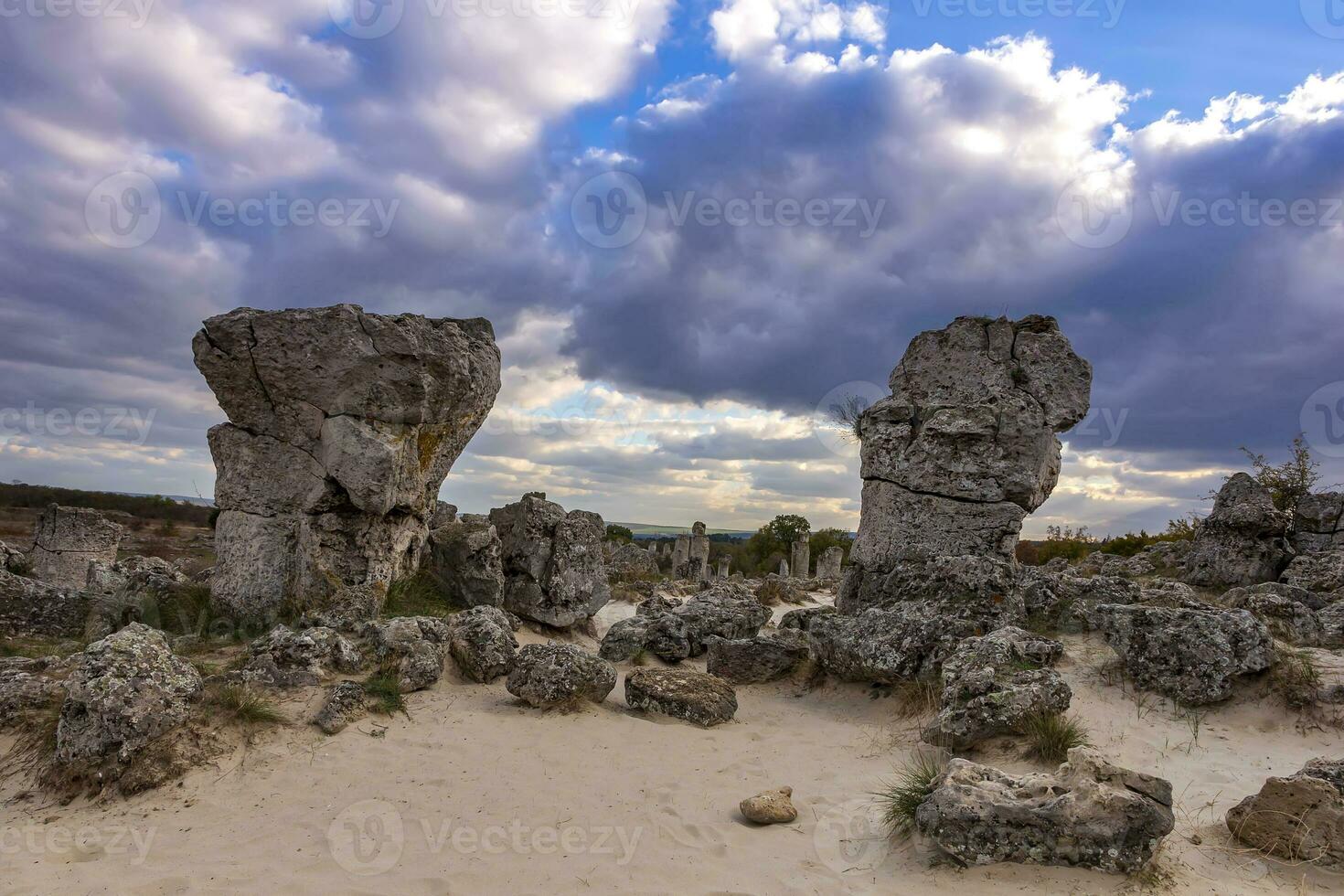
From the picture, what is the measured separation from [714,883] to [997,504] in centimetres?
618

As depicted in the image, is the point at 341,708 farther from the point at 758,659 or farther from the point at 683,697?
the point at 758,659

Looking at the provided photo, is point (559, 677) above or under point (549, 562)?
under

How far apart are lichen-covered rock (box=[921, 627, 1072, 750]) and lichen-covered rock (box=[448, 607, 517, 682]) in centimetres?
422

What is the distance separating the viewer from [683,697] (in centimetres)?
691

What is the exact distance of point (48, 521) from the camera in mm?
15719

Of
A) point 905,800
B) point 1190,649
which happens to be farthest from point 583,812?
point 1190,649

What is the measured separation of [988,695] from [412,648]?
5.37m

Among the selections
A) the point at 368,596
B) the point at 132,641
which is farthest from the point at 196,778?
the point at 368,596

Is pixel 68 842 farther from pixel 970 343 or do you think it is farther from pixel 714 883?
pixel 970 343

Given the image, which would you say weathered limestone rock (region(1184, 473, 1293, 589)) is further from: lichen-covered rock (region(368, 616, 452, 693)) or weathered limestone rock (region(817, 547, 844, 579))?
weathered limestone rock (region(817, 547, 844, 579))

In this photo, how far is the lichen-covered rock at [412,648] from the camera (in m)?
7.11

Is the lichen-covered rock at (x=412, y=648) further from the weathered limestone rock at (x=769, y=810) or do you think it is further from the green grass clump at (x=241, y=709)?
the weathered limestone rock at (x=769, y=810)

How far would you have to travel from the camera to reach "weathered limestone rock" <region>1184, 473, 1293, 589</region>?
12.8m

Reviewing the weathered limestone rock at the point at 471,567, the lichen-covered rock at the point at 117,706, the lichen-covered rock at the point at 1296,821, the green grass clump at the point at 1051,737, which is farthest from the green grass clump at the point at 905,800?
the weathered limestone rock at the point at 471,567
